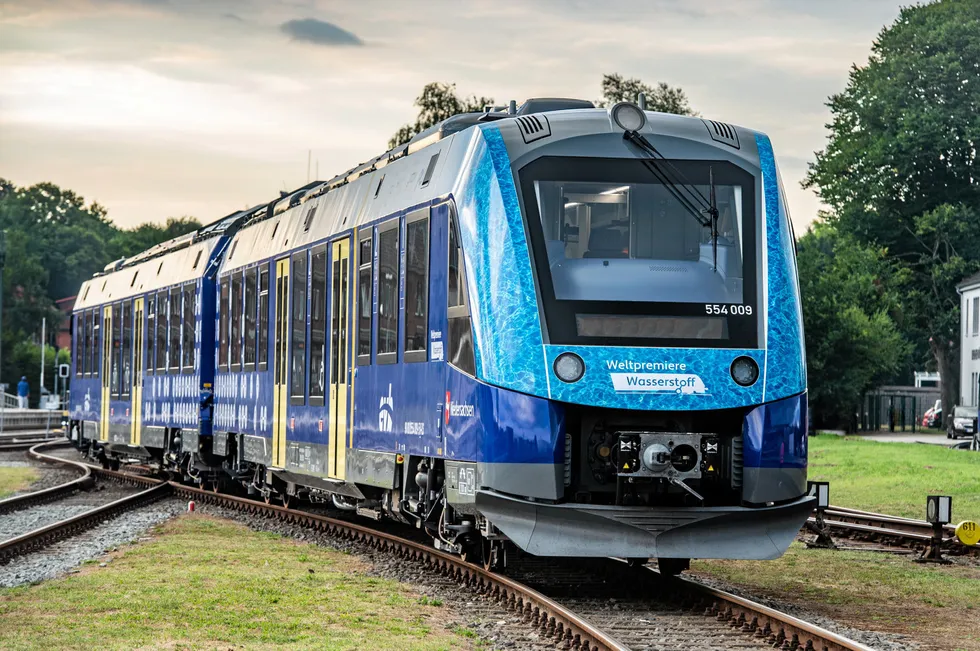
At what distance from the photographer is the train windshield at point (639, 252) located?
11703mm

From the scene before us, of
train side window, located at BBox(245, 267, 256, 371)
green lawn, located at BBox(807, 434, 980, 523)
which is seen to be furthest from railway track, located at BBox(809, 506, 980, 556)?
train side window, located at BBox(245, 267, 256, 371)

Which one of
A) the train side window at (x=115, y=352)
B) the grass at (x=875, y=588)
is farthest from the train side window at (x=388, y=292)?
the train side window at (x=115, y=352)

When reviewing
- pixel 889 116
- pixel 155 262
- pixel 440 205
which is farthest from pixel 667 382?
pixel 889 116

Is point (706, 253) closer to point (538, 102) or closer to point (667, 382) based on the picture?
point (667, 382)

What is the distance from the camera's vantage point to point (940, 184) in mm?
68500

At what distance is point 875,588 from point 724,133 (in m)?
4.39

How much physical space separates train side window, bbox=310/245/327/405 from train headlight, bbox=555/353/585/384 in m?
5.53

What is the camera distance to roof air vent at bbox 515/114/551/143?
12266 mm

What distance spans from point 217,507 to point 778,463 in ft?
43.1

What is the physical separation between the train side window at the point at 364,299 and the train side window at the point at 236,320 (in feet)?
19.1

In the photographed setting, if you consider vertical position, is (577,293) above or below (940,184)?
below

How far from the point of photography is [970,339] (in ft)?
213

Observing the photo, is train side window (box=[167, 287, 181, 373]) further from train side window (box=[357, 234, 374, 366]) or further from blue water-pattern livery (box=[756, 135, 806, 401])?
blue water-pattern livery (box=[756, 135, 806, 401])

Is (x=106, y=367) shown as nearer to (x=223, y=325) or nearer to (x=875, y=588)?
(x=223, y=325)
